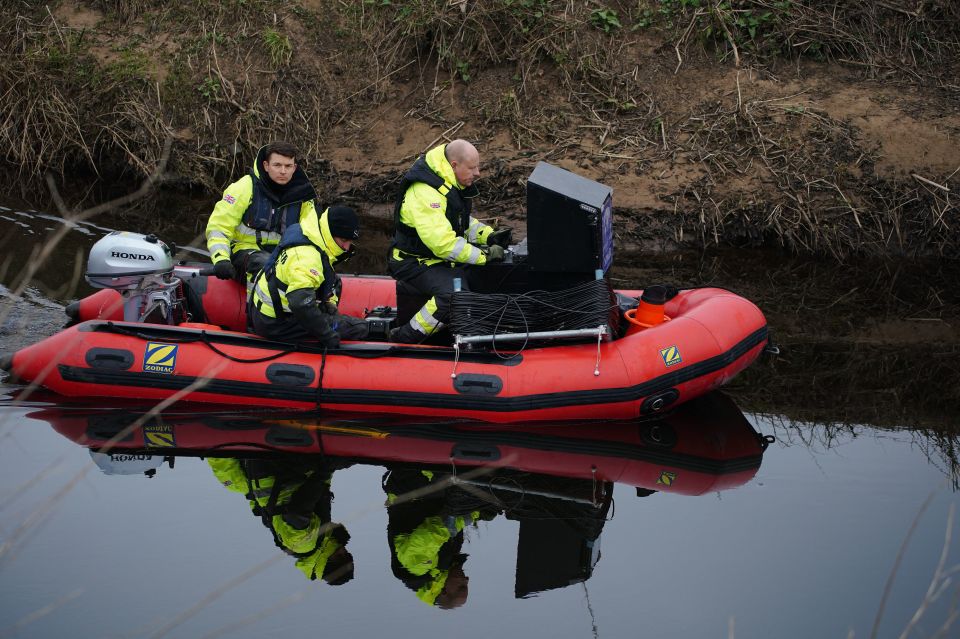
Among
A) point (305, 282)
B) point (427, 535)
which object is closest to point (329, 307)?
point (305, 282)

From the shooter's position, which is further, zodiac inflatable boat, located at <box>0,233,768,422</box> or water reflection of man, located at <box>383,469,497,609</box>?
zodiac inflatable boat, located at <box>0,233,768,422</box>

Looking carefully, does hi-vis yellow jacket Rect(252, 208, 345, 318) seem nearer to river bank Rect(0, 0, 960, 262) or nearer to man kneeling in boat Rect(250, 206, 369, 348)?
man kneeling in boat Rect(250, 206, 369, 348)

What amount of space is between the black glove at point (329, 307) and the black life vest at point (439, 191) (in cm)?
49

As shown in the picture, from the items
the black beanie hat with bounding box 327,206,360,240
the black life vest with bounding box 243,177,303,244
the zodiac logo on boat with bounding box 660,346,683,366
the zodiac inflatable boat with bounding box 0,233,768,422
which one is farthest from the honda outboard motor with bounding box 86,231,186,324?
the zodiac logo on boat with bounding box 660,346,683,366

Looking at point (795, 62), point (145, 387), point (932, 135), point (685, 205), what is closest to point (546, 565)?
point (145, 387)

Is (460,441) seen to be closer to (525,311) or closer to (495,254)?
(525,311)

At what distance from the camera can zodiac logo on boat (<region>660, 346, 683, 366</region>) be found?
571 centimetres

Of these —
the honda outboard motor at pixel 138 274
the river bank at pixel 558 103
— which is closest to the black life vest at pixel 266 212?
the honda outboard motor at pixel 138 274

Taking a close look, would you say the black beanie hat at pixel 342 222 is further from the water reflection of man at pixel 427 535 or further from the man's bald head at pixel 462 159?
the water reflection of man at pixel 427 535

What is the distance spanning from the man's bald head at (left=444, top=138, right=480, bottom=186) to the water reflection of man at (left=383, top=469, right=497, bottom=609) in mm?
1661

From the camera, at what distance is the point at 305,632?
161 inches

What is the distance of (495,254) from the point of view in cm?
598

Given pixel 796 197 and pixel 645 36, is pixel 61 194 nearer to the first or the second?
pixel 645 36

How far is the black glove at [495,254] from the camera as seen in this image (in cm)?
598
